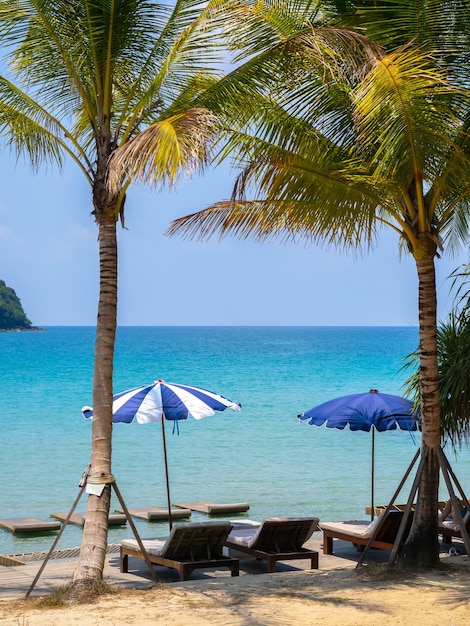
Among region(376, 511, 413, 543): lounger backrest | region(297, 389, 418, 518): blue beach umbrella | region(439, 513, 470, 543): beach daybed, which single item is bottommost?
region(439, 513, 470, 543): beach daybed

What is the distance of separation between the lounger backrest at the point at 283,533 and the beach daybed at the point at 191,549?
50cm

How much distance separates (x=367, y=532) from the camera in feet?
34.9

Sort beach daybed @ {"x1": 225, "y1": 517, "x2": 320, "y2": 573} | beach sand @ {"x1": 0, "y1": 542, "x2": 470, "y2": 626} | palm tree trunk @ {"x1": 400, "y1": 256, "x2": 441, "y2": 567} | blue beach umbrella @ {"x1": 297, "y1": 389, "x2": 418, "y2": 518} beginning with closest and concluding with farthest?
1. beach sand @ {"x1": 0, "y1": 542, "x2": 470, "y2": 626}
2. palm tree trunk @ {"x1": 400, "y1": 256, "x2": 441, "y2": 567}
3. beach daybed @ {"x1": 225, "y1": 517, "x2": 320, "y2": 573}
4. blue beach umbrella @ {"x1": 297, "y1": 389, "x2": 418, "y2": 518}

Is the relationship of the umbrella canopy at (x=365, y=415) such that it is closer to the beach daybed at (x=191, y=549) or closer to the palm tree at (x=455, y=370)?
the palm tree at (x=455, y=370)

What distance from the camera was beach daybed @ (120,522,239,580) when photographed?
9.47 meters

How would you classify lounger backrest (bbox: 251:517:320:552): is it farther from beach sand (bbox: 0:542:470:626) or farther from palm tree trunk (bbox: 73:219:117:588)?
palm tree trunk (bbox: 73:219:117:588)

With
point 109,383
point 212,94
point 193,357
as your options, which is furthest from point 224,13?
point 193,357

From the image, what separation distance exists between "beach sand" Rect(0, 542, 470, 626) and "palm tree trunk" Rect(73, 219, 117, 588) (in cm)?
39

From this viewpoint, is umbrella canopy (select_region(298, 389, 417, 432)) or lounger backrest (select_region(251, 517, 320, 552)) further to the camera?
umbrella canopy (select_region(298, 389, 417, 432))

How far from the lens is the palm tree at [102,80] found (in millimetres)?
8891

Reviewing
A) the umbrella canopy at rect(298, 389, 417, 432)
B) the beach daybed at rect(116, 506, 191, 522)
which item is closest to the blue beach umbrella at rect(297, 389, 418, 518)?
the umbrella canopy at rect(298, 389, 417, 432)

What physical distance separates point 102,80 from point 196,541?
15.4 feet

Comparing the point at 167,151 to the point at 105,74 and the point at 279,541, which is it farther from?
the point at 279,541

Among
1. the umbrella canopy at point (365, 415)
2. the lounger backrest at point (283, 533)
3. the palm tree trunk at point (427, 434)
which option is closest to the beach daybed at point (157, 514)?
the umbrella canopy at point (365, 415)
